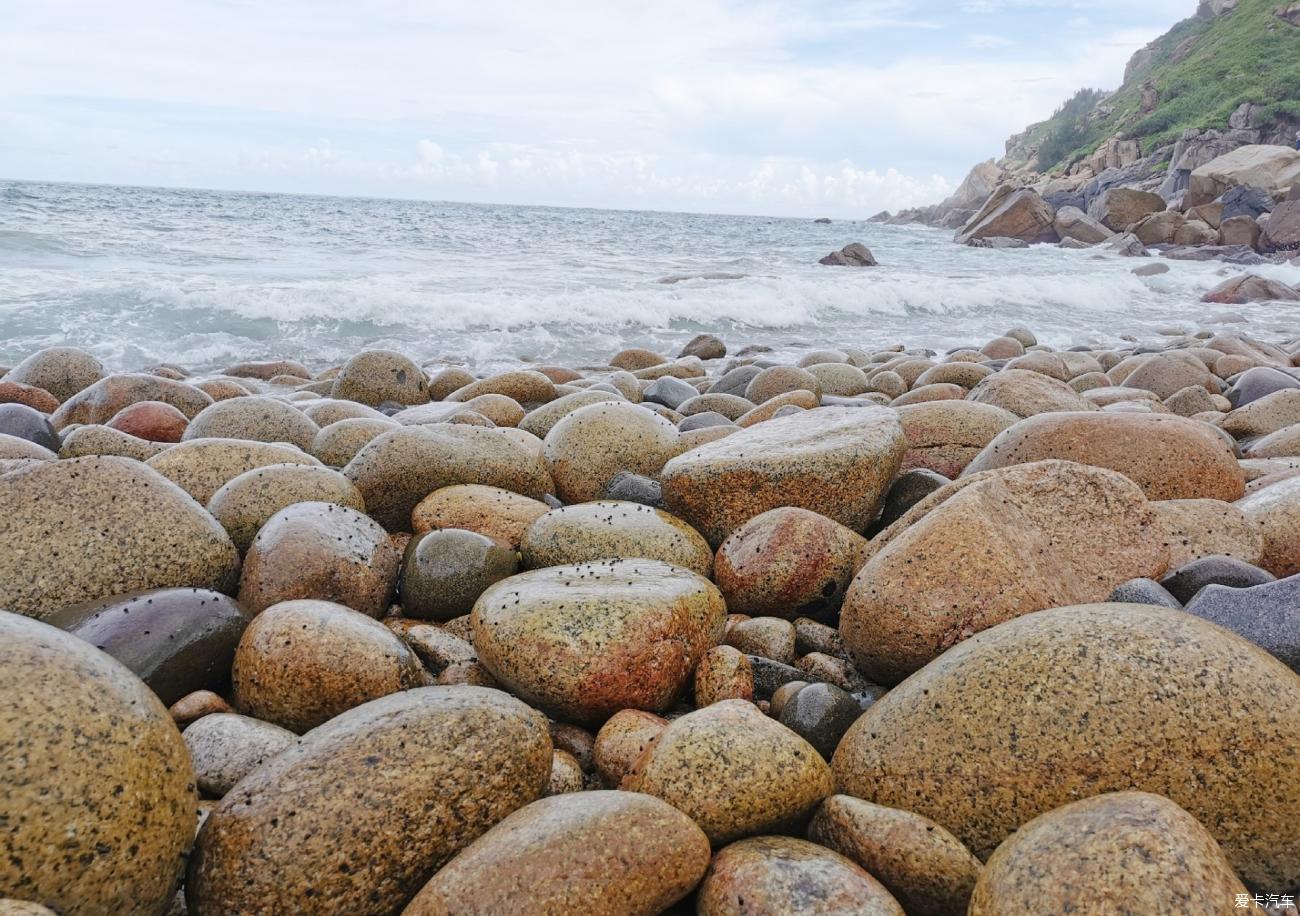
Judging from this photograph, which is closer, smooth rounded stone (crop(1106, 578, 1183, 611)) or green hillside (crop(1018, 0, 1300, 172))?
smooth rounded stone (crop(1106, 578, 1183, 611))

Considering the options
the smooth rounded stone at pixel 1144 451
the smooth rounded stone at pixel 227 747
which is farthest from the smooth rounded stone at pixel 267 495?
the smooth rounded stone at pixel 1144 451

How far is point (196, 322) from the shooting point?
13.1 meters

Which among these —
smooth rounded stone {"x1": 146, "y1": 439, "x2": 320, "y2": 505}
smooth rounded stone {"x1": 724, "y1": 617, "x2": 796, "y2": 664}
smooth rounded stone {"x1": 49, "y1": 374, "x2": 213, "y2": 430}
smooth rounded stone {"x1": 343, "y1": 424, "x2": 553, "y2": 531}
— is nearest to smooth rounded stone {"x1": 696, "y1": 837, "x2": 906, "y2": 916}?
smooth rounded stone {"x1": 724, "y1": 617, "x2": 796, "y2": 664}

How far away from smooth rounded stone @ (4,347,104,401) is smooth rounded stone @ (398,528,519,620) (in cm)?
636

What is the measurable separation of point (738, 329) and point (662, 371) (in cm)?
520

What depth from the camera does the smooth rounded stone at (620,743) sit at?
98.3 inches

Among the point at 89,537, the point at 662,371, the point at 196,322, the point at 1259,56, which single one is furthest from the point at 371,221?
the point at 1259,56

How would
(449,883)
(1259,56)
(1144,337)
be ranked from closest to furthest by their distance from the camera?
1. (449,883)
2. (1144,337)
3. (1259,56)

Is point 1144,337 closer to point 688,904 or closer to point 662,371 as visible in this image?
point 662,371

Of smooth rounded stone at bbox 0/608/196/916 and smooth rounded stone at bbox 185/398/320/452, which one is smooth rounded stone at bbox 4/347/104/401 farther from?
smooth rounded stone at bbox 0/608/196/916

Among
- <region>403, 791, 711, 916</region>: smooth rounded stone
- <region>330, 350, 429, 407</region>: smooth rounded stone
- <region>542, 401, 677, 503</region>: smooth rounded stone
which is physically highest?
<region>542, 401, 677, 503</region>: smooth rounded stone

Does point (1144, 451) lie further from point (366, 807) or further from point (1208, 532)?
point (366, 807)

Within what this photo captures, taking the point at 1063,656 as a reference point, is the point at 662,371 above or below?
below

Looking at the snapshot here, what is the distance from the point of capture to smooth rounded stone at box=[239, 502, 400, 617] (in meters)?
3.18
